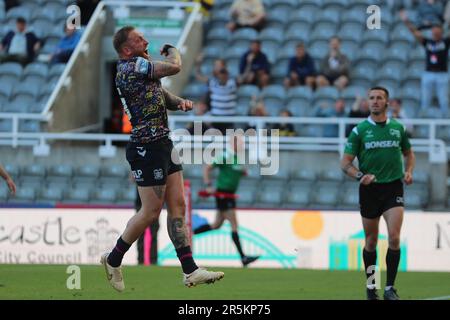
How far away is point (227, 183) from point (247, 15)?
700 centimetres

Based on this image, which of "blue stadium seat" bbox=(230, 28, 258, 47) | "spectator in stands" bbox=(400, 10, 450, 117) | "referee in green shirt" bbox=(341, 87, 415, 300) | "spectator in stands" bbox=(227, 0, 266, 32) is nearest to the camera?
"referee in green shirt" bbox=(341, 87, 415, 300)

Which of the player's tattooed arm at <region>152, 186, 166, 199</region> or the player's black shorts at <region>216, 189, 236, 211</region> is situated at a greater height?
the player's tattooed arm at <region>152, 186, 166, 199</region>

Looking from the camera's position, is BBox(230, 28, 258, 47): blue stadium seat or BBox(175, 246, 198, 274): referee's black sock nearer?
BBox(175, 246, 198, 274): referee's black sock

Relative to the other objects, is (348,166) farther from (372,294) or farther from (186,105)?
(186,105)

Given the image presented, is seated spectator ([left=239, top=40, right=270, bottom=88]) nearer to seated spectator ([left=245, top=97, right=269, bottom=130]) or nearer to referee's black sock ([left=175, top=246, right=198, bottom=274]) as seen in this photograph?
seated spectator ([left=245, top=97, right=269, bottom=130])

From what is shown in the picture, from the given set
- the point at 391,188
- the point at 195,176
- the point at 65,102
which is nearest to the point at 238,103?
the point at 195,176

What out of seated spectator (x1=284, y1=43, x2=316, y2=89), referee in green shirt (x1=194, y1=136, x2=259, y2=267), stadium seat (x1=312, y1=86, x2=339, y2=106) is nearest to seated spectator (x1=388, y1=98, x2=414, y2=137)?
stadium seat (x1=312, y1=86, x2=339, y2=106)

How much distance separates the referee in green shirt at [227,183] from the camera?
2086cm

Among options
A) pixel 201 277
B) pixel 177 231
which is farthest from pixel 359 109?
pixel 201 277

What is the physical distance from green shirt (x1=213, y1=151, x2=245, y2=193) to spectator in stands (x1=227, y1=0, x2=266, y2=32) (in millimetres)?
6419

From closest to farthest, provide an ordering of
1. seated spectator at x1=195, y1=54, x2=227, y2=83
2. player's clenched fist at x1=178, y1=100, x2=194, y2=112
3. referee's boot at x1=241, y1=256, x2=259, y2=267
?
player's clenched fist at x1=178, y1=100, x2=194, y2=112 < referee's boot at x1=241, y1=256, x2=259, y2=267 < seated spectator at x1=195, y1=54, x2=227, y2=83

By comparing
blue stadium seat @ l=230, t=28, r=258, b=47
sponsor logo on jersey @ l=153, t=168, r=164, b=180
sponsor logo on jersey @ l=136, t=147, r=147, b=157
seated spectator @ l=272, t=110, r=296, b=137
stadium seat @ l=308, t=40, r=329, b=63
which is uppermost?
blue stadium seat @ l=230, t=28, r=258, b=47

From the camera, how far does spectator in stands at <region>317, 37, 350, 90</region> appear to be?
2470cm

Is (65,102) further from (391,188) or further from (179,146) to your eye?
(391,188)
